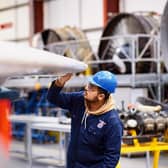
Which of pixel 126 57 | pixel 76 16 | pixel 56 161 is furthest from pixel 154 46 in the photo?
pixel 76 16

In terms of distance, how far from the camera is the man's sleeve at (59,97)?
2.97m

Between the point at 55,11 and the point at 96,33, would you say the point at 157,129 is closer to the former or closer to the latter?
the point at 96,33

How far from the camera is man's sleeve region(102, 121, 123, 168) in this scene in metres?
2.71

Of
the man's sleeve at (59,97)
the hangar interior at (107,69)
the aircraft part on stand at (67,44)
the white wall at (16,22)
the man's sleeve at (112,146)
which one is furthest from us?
the white wall at (16,22)

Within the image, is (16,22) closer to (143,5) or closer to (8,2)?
(8,2)

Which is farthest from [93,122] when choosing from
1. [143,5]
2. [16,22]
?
[16,22]

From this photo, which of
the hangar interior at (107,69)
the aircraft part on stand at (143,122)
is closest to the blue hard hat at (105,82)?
the hangar interior at (107,69)

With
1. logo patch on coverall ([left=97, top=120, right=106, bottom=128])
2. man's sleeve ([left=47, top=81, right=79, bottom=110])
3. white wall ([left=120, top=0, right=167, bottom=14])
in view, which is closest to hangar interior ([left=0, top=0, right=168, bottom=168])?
white wall ([left=120, top=0, right=167, bottom=14])

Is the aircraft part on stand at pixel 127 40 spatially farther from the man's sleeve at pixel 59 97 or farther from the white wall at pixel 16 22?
the white wall at pixel 16 22

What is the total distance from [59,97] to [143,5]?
819 cm

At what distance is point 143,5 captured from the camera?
1073 cm

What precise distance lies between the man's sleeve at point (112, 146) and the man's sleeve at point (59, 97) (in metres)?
0.44

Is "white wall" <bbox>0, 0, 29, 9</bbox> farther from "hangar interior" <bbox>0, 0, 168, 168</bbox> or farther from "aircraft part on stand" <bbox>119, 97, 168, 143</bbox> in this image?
"aircraft part on stand" <bbox>119, 97, 168, 143</bbox>

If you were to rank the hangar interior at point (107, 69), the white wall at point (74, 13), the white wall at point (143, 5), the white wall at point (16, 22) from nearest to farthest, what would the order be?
1. the hangar interior at point (107, 69)
2. the white wall at point (143, 5)
3. the white wall at point (74, 13)
4. the white wall at point (16, 22)
